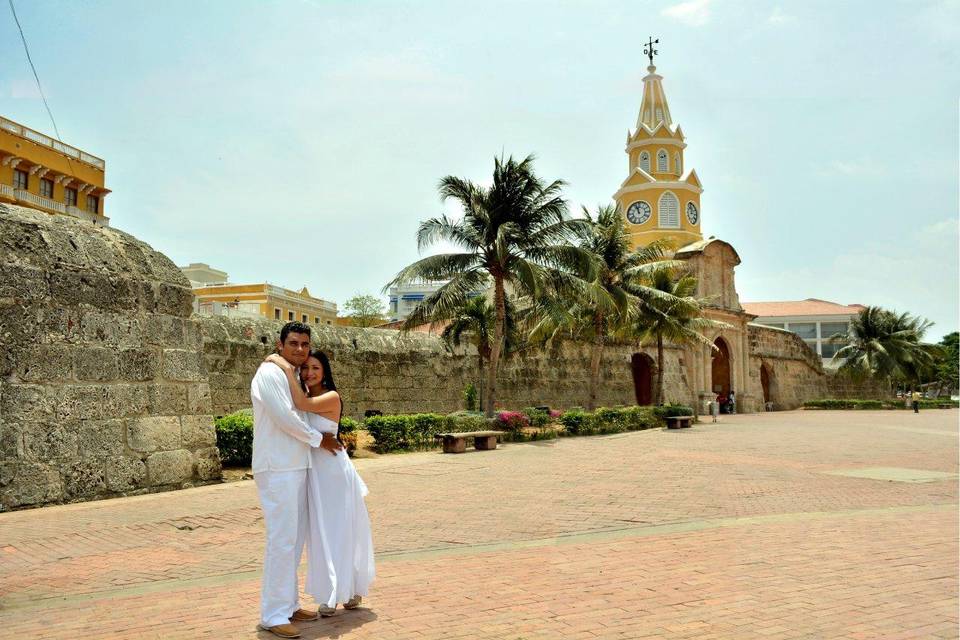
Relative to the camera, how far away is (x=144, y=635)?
4195mm

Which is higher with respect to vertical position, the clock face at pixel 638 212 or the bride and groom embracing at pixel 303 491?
the clock face at pixel 638 212

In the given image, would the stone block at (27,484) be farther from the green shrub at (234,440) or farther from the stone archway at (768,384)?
the stone archway at (768,384)

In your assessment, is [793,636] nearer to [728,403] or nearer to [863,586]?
[863,586]

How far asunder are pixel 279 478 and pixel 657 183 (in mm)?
38269

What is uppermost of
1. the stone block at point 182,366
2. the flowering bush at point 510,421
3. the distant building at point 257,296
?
the distant building at point 257,296

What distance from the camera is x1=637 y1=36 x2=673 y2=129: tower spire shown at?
140 ft

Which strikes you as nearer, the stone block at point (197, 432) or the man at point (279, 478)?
the man at point (279, 478)

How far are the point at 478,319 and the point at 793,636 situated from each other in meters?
17.9

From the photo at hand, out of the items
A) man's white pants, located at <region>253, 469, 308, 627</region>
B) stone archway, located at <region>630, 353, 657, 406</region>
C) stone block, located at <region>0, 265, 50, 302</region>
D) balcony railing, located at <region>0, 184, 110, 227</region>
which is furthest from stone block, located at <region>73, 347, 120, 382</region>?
stone archway, located at <region>630, 353, 657, 406</region>

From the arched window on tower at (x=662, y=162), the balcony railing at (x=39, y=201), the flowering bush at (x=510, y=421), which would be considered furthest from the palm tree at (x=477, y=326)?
the balcony railing at (x=39, y=201)

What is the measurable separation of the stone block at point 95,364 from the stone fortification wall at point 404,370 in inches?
94.0

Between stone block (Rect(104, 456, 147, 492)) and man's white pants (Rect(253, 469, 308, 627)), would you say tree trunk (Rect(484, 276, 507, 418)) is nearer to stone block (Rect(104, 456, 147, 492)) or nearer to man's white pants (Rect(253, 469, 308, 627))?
stone block (Rect(104, 456, 147, 492))

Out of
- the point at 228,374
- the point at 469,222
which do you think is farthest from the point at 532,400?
the point at 228,374

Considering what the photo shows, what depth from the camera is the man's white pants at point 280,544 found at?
423cm
